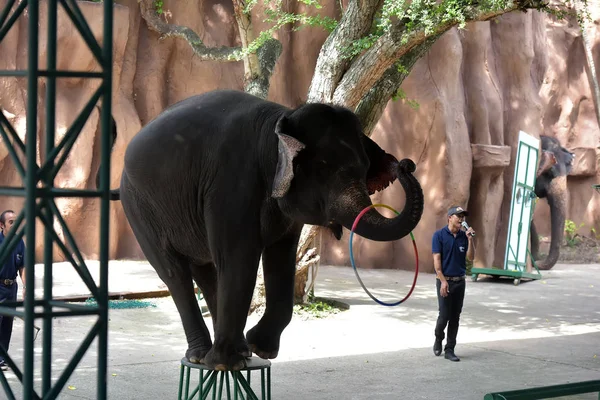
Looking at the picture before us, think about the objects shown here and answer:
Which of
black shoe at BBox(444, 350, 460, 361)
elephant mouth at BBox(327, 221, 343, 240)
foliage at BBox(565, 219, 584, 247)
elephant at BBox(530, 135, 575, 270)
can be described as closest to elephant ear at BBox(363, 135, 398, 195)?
elephant mouth at BBox(327, 221, 343, 240)

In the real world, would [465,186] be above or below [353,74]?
below

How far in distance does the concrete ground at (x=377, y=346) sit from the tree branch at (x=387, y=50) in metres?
2.80

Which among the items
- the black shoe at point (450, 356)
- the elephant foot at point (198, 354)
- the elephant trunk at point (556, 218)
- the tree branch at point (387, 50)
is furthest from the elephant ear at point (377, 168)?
the elephant trunk at point (556, 218)

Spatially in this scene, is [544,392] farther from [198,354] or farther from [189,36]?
[189,36]

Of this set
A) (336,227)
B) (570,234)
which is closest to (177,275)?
(336,227)

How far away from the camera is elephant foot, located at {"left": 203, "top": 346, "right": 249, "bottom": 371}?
5.75 meters

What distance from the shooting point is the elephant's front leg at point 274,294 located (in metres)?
6.02

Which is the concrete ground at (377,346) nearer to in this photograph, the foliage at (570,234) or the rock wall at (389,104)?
the rock wall at (389,104)

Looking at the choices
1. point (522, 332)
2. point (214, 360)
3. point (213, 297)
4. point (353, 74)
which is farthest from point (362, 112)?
point (214, 360)

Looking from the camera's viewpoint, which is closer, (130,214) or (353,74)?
(130,214)

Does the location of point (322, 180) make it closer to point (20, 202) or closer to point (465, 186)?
point (20, 202)

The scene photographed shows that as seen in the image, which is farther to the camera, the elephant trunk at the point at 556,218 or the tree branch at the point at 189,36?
the elephant trunk at the point at 556,218

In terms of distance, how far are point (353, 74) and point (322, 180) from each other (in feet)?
17.7

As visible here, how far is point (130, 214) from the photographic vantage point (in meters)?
6.39
